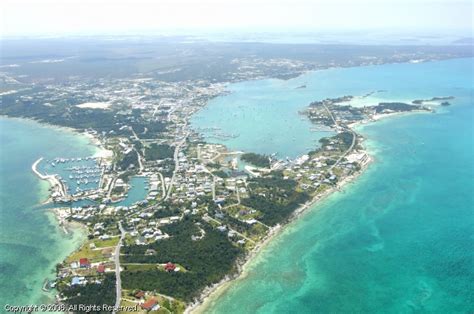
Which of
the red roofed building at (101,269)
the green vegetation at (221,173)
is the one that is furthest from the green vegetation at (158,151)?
the red roofed building at (101,269)

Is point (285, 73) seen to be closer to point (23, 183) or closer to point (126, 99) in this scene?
point (126, 99)

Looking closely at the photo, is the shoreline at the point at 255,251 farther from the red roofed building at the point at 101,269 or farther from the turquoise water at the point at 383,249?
the red roofed building at the point at 101,269

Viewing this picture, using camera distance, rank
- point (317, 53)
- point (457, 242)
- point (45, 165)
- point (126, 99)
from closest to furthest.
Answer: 1. point (457, 242)
2. point (45, 165)
3. point (126, 99)
4. point (317, 53)

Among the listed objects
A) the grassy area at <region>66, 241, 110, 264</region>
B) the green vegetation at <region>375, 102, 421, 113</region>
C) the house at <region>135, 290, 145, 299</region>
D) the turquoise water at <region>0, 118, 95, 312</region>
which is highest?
the green vegetation at <region>375, 102, 421, 113</region>

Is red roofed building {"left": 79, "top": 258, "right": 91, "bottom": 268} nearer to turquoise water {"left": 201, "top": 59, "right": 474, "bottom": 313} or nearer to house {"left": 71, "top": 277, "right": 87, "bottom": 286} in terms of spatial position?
house {"left": 71, "top": 277, "right": 87, "bottom": 286}

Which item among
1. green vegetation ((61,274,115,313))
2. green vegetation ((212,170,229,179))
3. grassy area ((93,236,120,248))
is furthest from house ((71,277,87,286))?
green vegetation ((212,170,229,179))

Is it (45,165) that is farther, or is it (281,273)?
(45,165)

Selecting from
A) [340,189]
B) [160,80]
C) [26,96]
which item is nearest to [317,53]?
[160,80]
